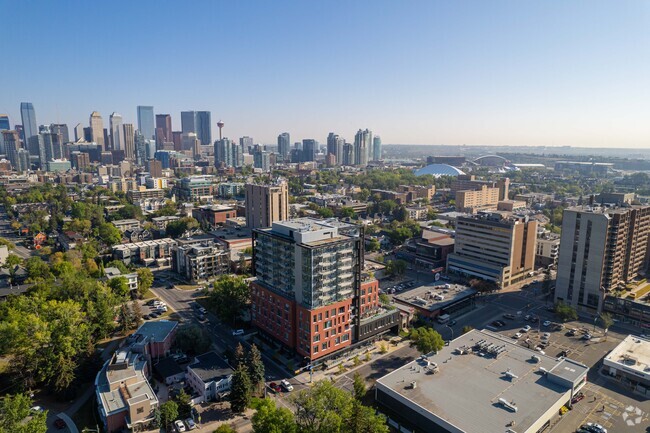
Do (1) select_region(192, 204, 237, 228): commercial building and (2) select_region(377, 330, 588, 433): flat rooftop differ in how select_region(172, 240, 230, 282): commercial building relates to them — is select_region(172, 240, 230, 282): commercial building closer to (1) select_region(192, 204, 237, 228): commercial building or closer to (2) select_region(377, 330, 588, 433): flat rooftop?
(1) select_region(192, 204, 237, 228): commercial building

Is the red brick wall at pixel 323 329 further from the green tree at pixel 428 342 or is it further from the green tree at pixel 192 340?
the green tree at pixel 192 340

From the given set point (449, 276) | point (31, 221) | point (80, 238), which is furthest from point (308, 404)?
point (31, 221)

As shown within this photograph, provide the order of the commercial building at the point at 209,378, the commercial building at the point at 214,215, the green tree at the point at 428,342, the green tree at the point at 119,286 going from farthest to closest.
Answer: the commercial building at the point at 214,215 → the green tree at the point at 119,286 → the green tree at the point at 428,342 → the commercial building at the point at 209,378

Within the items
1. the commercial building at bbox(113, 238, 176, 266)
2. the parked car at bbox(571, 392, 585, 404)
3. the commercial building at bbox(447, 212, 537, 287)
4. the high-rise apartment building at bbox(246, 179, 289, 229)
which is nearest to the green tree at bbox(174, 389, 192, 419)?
the parked car at bbox(571, 392, 585, 404)

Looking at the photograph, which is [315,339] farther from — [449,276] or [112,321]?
[449,276]

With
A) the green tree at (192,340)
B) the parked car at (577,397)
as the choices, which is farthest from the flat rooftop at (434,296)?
the green tree at (192,340)

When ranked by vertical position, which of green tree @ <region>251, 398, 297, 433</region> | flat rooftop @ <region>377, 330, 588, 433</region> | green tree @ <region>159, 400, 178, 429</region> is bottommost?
green tree @ <region>159, 400, 178, 429</region>

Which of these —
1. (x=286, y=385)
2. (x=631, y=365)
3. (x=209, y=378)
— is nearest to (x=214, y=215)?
(x=209, y=378)
